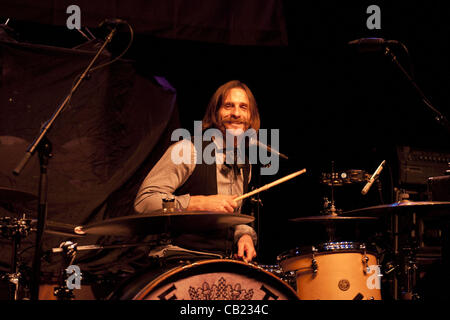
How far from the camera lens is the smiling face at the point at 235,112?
310cm

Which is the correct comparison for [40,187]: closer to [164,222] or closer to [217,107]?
[164,222]

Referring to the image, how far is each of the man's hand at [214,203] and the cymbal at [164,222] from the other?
158mm

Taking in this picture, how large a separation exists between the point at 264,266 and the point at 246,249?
14cm

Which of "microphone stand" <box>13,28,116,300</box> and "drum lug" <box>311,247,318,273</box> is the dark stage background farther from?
"microphone stand" <box>13,28,116,300</box>

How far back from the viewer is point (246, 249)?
8.57 feet

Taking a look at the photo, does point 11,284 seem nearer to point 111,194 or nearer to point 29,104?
point 111,194

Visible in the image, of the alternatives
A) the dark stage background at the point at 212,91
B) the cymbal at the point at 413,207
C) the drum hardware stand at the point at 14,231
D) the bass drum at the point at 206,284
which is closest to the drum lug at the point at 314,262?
the dark stage background at the point at 212,91

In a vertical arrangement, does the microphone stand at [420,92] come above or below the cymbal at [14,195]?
above

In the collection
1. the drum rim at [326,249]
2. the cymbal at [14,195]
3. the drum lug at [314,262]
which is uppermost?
the cymbal at [14,195]

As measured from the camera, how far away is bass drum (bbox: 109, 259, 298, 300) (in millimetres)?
1771

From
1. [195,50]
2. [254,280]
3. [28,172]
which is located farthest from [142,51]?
[254,280]

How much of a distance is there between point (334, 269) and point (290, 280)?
2.24 ft

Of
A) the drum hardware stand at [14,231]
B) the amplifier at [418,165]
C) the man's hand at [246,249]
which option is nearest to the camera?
the man's hand at [246,249]

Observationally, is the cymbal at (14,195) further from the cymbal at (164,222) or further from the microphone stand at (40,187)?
the cymbal at (164,222)
